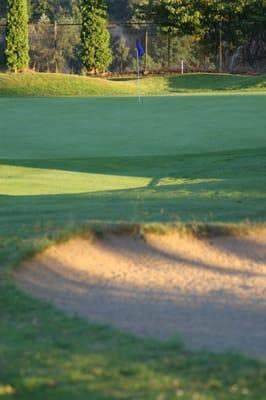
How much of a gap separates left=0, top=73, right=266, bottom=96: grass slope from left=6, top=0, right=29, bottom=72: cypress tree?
3.03 meters

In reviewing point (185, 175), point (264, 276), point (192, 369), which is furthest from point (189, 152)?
point (192, 369)

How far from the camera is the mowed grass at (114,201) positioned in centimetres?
470

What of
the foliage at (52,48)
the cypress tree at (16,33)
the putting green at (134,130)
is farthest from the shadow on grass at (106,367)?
the foliage at (52,48)

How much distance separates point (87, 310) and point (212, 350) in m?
1.42

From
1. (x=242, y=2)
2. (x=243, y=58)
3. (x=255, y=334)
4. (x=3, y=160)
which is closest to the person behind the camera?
(x=255, y=334)

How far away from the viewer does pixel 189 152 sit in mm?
20109

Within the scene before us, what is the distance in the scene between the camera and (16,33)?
5362 cm

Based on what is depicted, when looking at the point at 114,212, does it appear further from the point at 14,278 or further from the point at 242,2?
the point at 242,2

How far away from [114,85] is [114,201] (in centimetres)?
3616

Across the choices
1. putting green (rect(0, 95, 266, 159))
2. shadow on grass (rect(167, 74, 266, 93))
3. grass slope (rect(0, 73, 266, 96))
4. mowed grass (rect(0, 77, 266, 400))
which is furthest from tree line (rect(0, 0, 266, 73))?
putting green (rect(0, 95, 266, 159))

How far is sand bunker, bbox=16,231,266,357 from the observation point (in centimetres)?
617

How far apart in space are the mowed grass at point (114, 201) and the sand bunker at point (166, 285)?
263 mm

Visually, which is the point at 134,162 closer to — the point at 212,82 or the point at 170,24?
the point at 212,82

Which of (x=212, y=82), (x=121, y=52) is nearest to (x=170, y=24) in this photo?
(x=212, y=82)
